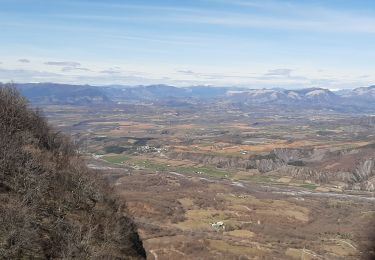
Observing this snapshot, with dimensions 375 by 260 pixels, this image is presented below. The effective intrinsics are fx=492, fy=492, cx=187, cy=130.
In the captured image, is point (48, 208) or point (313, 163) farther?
point (313, 163)

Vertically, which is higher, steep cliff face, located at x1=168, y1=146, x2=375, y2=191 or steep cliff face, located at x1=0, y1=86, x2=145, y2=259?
steep cliff face, located at x1=0, y1=86, x2=145, y2=259

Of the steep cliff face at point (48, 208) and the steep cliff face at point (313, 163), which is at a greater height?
the steep cliff face at point (48, 208)

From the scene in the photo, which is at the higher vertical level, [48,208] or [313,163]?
[48,208]

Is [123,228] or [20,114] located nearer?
[123,228]

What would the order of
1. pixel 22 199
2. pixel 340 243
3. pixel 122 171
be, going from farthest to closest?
pixel 122 171, pixel 340 243, pixel 22 199

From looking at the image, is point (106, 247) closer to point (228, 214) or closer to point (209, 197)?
point (228, 214)

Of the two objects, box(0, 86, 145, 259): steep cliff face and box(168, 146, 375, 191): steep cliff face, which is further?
box(168, 146, 375, 191): steep cliff face

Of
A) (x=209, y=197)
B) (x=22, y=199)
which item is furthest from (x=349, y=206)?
(x=22, y=199)

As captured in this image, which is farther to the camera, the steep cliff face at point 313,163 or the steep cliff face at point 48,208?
the steep cliff face at point 313,163
